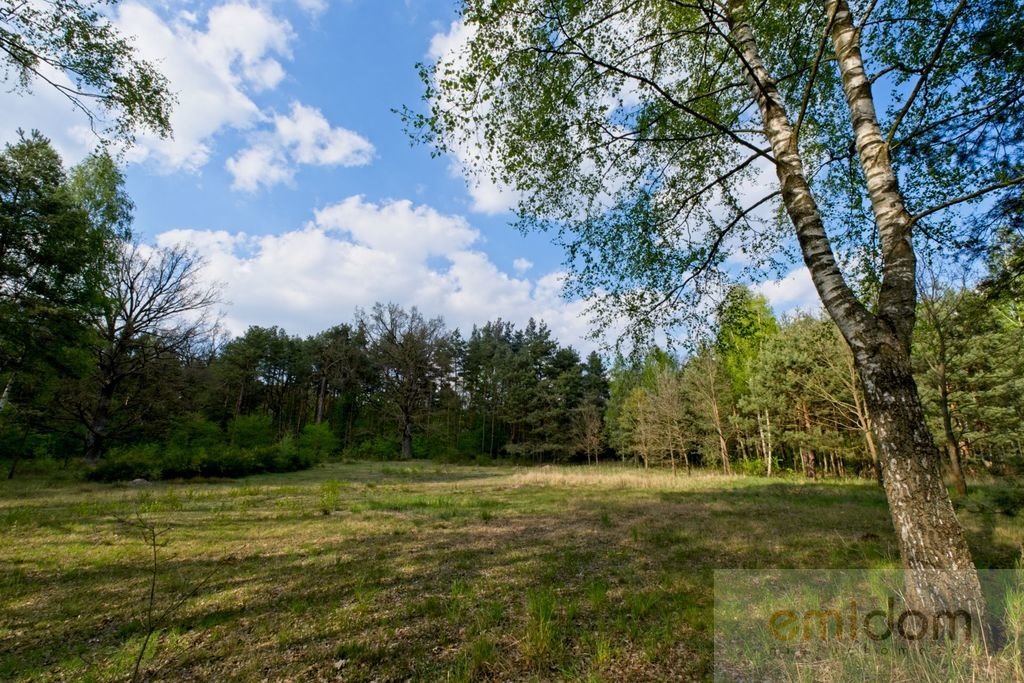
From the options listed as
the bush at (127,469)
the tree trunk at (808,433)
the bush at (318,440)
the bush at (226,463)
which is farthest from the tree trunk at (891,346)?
the bush at (318,440)

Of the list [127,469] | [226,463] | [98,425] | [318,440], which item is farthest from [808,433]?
[98,425]

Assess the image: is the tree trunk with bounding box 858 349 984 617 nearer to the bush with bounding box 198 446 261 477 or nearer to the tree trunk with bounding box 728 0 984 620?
the tree trunk with bounding box 728 0 984 620

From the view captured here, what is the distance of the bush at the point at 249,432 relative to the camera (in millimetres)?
28359

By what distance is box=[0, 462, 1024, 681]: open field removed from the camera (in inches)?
124

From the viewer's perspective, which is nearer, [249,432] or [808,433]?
[808,433]

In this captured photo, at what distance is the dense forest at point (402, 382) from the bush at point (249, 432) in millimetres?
152

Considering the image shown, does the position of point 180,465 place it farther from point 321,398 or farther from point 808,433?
point 808,433

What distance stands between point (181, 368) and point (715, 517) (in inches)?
1116

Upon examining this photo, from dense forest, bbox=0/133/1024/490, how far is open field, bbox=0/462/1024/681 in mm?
2969

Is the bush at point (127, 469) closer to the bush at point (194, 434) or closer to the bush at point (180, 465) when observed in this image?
the bush at point (180, 465)

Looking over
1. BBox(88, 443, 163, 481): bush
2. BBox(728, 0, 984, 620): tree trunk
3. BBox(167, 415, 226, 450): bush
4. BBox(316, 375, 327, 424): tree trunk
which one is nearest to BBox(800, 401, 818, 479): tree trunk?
BBox(728, 0, 984, 620): tree trunk

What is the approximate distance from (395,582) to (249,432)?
29850 mm

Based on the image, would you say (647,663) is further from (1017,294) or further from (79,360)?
(79,360)

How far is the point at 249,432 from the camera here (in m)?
29.0
